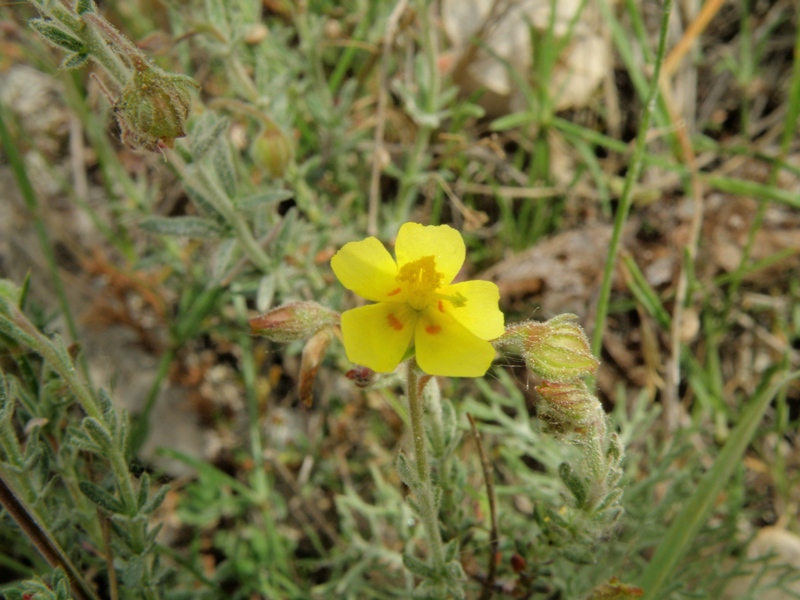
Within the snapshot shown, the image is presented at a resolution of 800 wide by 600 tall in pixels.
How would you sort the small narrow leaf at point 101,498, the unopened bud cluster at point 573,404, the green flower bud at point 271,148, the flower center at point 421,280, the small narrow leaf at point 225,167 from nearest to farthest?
the unopened bud cluster at point 573,404 → the flower center at point 421,280 → the small narrow leaf at point 101,498 → the small narrow leaf at point 225,167 → the green flower bud at point 271,148

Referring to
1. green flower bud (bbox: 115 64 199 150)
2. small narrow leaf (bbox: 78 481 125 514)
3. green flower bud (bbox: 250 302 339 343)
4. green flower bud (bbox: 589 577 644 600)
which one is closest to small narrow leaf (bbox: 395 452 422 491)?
green flower bud (bbox: 250 302 339 343)

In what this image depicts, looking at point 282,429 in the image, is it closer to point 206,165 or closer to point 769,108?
point 206,165

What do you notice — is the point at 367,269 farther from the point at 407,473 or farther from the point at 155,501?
the point at 155,501

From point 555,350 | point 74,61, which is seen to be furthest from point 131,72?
point 555,350

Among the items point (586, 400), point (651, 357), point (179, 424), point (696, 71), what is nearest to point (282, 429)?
point (179, 424)

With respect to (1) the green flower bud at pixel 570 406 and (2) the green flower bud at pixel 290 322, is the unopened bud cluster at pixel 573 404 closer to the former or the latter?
(1) the green flower bud at pixel 570 406

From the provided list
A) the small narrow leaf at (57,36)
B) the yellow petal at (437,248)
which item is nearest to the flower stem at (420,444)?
the yellow petal at (437,248)
